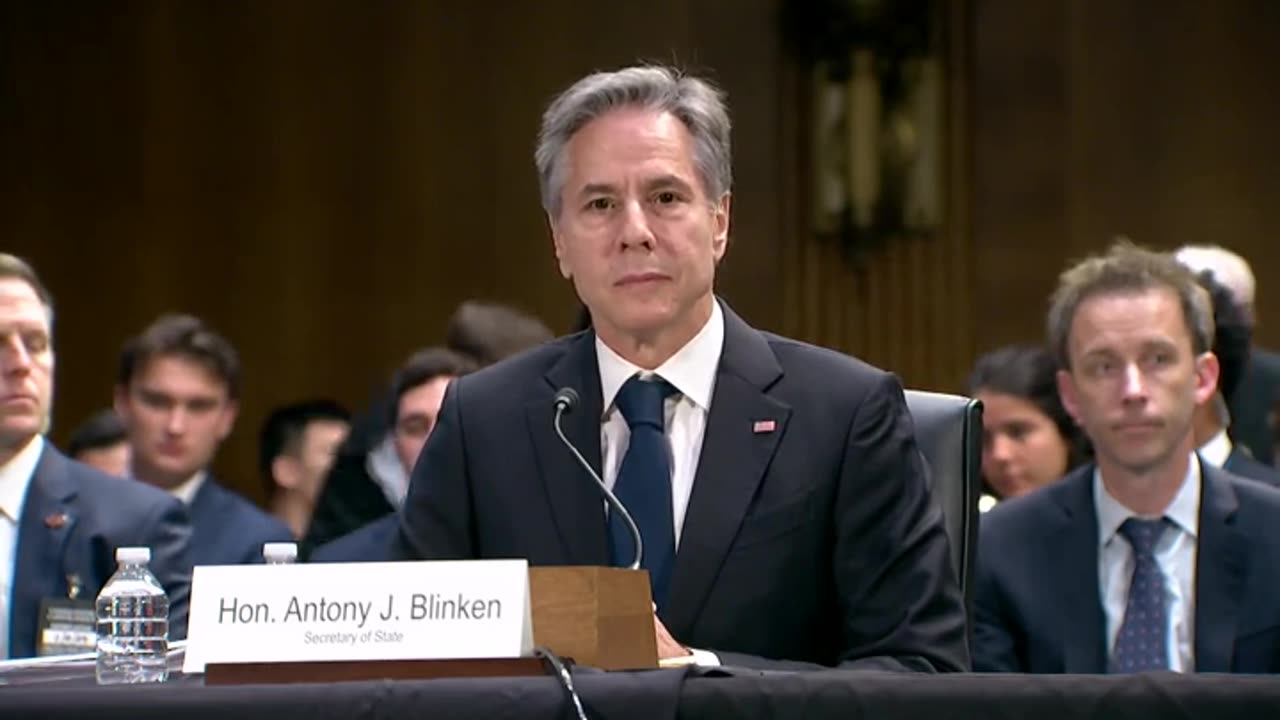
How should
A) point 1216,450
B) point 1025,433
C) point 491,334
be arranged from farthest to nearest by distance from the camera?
point 1025,433
point 491,334
point 1216,450

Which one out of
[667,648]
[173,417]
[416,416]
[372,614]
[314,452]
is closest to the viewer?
[372,614]

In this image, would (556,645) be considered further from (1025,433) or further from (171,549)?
(1025,433)

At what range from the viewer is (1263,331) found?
26.8 ft

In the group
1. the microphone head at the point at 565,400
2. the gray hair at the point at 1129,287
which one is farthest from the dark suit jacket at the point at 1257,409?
the microphone head at the point at 565,400

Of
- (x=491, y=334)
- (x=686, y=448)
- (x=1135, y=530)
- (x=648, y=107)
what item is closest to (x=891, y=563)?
(x=686, y=448)

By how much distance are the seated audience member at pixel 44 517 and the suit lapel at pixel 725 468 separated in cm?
148

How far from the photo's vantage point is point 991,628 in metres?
4.61

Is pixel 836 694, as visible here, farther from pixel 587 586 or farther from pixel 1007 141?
pixel 1007 141

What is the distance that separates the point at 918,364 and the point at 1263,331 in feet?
3.97

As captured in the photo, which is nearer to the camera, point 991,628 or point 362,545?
point 991,628

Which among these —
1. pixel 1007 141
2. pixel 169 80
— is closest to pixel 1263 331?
pixel 1007 141

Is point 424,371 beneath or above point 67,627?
above

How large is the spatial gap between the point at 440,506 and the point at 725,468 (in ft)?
1.51

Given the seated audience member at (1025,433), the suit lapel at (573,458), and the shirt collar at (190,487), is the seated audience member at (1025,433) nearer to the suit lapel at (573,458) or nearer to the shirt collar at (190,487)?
the shirt collar at (190,487)
